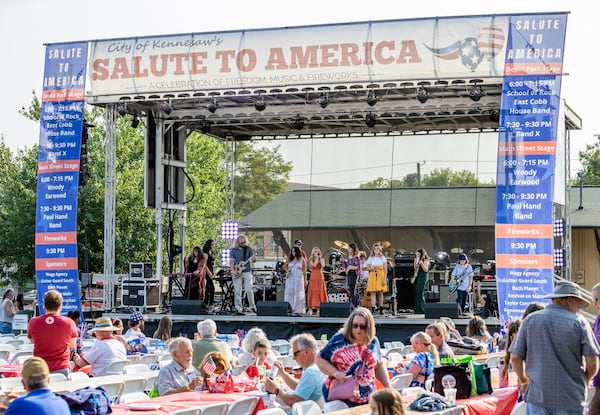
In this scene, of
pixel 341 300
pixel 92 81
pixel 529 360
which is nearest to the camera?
pixel 529 360

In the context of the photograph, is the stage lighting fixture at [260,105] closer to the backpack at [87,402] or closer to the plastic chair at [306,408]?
the plastic chair at [306,408]

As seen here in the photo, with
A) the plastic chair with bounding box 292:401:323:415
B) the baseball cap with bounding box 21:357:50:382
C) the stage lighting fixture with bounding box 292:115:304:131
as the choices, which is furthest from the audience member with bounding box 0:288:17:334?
the baseball cap with bounding box 21:357:50:382

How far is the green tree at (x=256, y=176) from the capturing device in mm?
23656

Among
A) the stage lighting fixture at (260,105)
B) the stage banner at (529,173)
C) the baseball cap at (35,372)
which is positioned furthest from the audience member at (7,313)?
the baseball cap at (35,372)

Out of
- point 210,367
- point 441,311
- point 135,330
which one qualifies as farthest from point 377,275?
point 210,367

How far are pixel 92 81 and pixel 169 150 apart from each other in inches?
118

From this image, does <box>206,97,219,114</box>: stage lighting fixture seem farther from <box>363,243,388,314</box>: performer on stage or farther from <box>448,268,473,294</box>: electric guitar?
<box>448,268,473,294</box>: electric guitar

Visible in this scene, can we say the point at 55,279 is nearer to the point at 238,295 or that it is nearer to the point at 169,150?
the point at 238,295

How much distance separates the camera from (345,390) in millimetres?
6898

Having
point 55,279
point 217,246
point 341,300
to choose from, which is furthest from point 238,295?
point 217,246

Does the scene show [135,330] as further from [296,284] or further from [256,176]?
[256,176]

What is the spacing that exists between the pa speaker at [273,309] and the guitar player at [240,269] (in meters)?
0.69

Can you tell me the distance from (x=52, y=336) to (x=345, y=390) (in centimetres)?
336

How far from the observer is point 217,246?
42406mm
